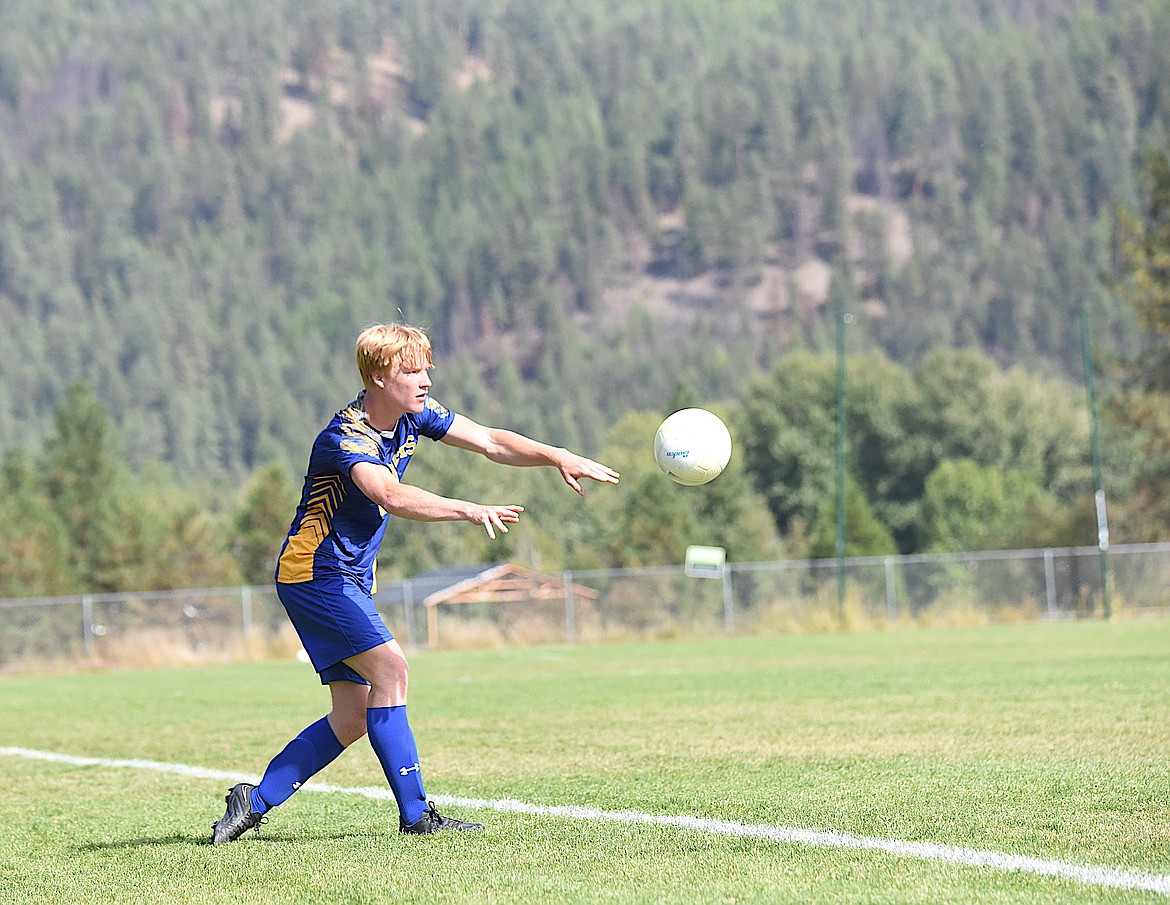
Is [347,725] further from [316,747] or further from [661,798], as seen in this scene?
[661,798]

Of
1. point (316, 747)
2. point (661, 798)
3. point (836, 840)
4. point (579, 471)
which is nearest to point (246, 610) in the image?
point (661, 798)

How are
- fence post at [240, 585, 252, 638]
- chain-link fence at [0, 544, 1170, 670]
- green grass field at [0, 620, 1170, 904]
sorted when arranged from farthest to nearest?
fence post at [240, 585, 252, 638], chain-link fence at [0, 544, 1170, 670], green grass field at [0, 620, 1170, 904]

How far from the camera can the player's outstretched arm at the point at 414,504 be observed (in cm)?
602

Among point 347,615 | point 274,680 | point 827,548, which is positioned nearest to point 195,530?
point 827,548

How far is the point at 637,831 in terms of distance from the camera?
628 centimetres

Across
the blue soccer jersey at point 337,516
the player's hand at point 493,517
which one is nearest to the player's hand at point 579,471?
the player's hand at point 493,517

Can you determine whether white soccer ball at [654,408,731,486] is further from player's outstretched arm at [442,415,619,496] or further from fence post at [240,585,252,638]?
fence post at [240,585,252,638]

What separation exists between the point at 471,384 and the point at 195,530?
400ft

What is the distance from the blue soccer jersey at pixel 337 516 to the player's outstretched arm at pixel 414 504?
0.54ft

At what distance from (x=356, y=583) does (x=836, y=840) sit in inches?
86.1

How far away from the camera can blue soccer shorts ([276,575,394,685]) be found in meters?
6.45

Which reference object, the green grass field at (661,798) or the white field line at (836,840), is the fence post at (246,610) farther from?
the white field line at (836,840)

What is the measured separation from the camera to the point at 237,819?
6637 millimetres

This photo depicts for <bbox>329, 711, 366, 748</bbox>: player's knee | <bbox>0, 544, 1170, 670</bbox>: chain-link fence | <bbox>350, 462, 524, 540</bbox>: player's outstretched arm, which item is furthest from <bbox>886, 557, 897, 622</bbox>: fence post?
<bbox>350, 462, 524, 540</bbox>: player's outstretched arm
